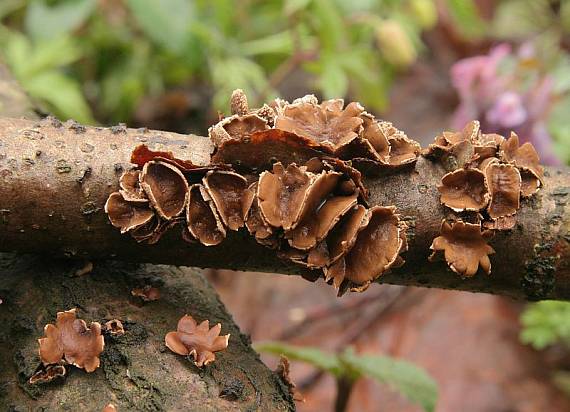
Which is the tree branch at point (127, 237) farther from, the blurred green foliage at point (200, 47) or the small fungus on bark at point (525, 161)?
the blurred green foliage at point (200, 47)

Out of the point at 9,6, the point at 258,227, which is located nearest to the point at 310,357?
the point at 258,227

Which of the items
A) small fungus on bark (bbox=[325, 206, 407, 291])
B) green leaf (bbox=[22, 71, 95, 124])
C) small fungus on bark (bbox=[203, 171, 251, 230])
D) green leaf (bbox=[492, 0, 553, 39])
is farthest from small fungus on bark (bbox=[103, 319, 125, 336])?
green leaf (bbox=[492, 0, 553, 39])

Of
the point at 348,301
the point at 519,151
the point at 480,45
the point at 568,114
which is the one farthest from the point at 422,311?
the point at 480,45

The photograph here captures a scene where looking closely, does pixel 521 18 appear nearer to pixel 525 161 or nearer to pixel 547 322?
pixel 547 322

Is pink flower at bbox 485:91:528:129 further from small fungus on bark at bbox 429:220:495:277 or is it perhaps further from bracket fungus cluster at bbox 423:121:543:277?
small fungus on bark at bbox 429:220:495:277

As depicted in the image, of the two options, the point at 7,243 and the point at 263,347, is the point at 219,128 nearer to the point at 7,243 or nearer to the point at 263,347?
the point at 7,243
